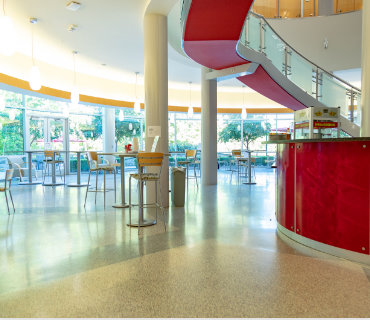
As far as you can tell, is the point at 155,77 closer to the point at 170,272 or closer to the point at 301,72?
the point at 170,272

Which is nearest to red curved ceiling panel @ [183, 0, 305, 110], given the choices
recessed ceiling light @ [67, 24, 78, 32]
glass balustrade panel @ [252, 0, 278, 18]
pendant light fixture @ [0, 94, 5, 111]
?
recessed ceiling light @ [67, 24, 78, 32]

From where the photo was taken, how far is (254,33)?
716 centimetres

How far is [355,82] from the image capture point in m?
13.7

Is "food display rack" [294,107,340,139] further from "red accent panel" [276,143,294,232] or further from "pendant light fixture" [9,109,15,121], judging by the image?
"pendant light fixture" [9,109,15,121]

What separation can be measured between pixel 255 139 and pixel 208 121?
8.03 m

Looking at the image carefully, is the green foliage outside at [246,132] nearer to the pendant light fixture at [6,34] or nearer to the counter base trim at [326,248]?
the counter base trim at [326,248]

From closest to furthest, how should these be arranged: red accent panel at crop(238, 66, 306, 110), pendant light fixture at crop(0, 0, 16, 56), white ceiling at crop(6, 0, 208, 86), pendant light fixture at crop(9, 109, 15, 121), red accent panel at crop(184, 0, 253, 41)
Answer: pendant light fixture at crop(0, 0, 16, 56) → red accent panel at crop(184, 0, 253, 41) → white ceiling at crop(6, 0, 208, 86) → red accent panel at crop(238, 66, 306, 110) → pendant light fixture at crop(9, 109, 15, 121)

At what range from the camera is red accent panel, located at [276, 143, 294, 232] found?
12.5 ft

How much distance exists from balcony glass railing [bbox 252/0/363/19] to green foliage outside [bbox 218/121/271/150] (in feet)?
20.4

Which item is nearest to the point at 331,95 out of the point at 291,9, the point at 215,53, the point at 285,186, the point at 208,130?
the point at 208,130

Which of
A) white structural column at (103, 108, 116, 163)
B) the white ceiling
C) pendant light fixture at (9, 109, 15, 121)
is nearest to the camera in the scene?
the white ceiling

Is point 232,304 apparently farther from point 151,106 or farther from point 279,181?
point 151,106

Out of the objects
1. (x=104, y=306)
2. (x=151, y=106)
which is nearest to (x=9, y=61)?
(x=151, y=106)

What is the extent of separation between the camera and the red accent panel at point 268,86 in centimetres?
778
